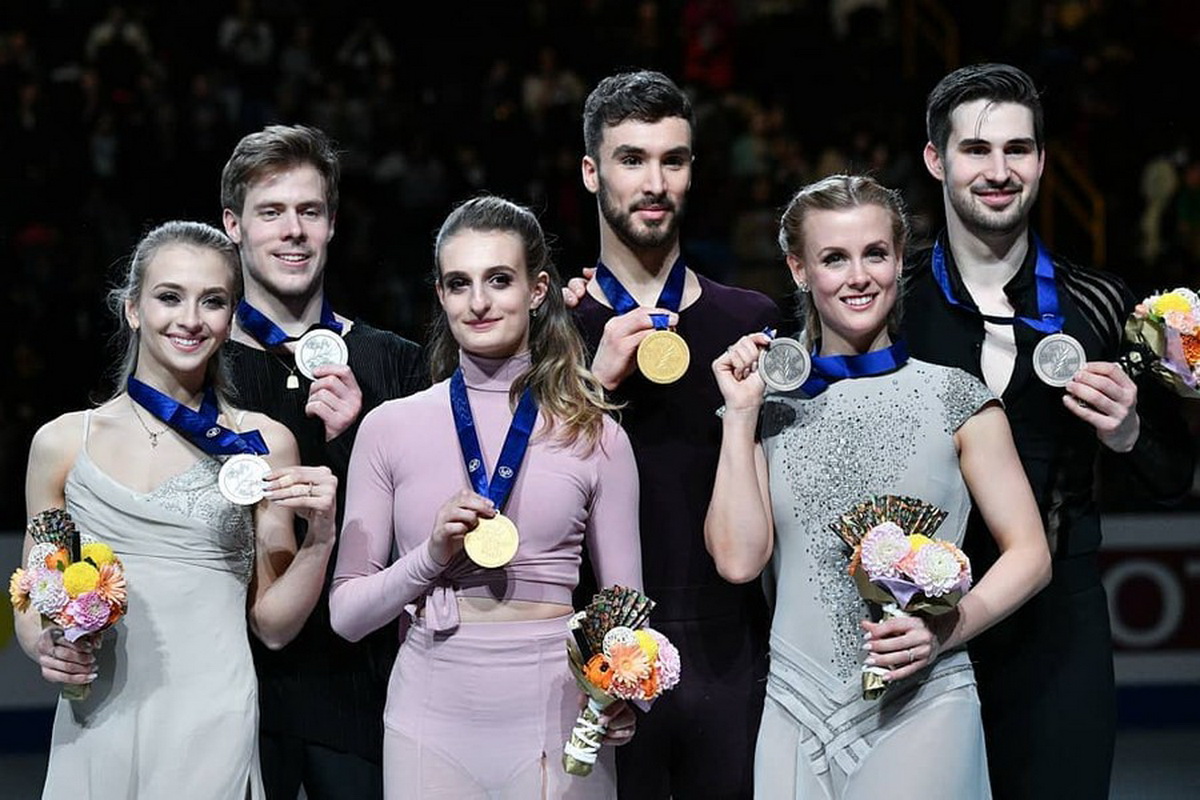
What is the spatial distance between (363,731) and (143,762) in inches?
21.8

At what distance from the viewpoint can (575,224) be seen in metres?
9.87

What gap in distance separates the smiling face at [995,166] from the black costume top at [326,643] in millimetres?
1356

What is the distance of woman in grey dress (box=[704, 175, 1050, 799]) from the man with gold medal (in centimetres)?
28

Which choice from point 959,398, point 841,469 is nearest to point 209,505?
point 841,469

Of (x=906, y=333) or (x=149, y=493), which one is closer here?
(x=149, y=493)

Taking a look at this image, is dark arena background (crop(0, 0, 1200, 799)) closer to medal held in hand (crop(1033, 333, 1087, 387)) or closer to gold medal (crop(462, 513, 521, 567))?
medal held in hand (crop(1033, 333, 1087, 387))

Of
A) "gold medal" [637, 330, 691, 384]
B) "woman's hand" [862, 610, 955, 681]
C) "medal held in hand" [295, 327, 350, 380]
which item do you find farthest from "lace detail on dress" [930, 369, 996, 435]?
"medal held in hand" [295, 327, 350, 380]

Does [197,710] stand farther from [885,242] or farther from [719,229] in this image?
[719,229]

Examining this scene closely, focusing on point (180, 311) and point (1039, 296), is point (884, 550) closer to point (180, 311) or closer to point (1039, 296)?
point (1039, 296)

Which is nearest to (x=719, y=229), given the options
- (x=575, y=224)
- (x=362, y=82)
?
(x=575, y=224)

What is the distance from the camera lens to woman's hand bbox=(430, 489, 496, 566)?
328 centimetres

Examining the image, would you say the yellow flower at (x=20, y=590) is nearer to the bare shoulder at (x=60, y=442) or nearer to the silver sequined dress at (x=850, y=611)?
the bare shoulder at (x=60, y=442)

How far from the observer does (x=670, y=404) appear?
3992 mm

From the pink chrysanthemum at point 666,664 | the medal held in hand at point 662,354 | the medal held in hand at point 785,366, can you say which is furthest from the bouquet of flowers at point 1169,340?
the pink chrysanthemum at point 666,664
